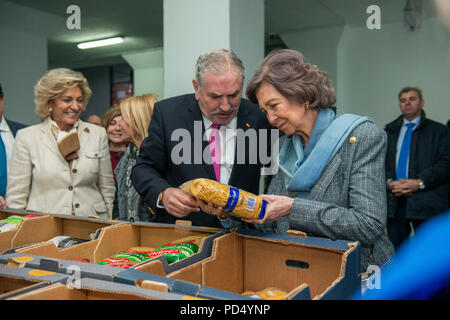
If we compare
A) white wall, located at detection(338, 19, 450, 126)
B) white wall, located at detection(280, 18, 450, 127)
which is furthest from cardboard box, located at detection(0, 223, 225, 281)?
white wall, located at detection(338, 19, 450, 126)

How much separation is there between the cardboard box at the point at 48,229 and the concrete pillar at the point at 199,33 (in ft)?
5.14

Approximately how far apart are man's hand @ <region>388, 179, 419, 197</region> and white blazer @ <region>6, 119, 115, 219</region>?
2.73 meters

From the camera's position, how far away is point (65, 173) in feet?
8.19

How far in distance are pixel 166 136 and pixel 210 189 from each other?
85 centimetres

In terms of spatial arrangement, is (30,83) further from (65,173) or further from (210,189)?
(210,189)

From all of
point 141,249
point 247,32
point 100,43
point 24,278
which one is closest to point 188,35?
point 247,32

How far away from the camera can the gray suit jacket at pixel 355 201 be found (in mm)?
1330

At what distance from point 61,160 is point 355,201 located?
1852 mm

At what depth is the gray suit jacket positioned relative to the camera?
4.36ft

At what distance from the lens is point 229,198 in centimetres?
123

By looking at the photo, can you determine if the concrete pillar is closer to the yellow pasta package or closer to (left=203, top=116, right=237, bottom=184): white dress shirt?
(left=203, top=116, right=237, bottom=184): white dress shirt

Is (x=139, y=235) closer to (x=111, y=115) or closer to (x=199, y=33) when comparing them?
(x=199, y=33)

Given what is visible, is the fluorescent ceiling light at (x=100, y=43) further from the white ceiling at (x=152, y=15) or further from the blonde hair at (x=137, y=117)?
the blonde hair at (x=137, y=117)
